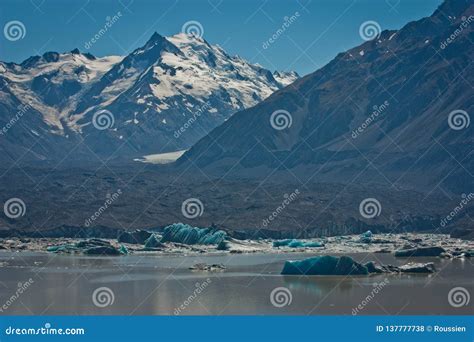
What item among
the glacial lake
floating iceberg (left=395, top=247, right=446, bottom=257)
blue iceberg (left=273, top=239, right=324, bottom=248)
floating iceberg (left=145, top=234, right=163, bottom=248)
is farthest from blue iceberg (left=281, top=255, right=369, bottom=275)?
floating iceberg (left=145, top=234, right=163, bottom=248)

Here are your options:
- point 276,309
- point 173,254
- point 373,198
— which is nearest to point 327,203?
point 373,198

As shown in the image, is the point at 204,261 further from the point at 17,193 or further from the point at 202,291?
the point at 17,193

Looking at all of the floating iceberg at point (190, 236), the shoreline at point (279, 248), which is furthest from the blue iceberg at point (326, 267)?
the floating iceberg at point (190, 236)

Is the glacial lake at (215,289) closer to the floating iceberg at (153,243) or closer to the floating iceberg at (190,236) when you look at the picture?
the floating iceberg at (153,243)

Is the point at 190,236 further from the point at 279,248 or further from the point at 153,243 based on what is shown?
the point at 279,248

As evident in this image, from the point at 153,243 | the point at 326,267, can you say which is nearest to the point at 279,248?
the point at 153,243

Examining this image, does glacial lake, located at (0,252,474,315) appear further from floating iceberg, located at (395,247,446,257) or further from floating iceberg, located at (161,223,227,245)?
floating iceberg, located at (161,223,227,245)
